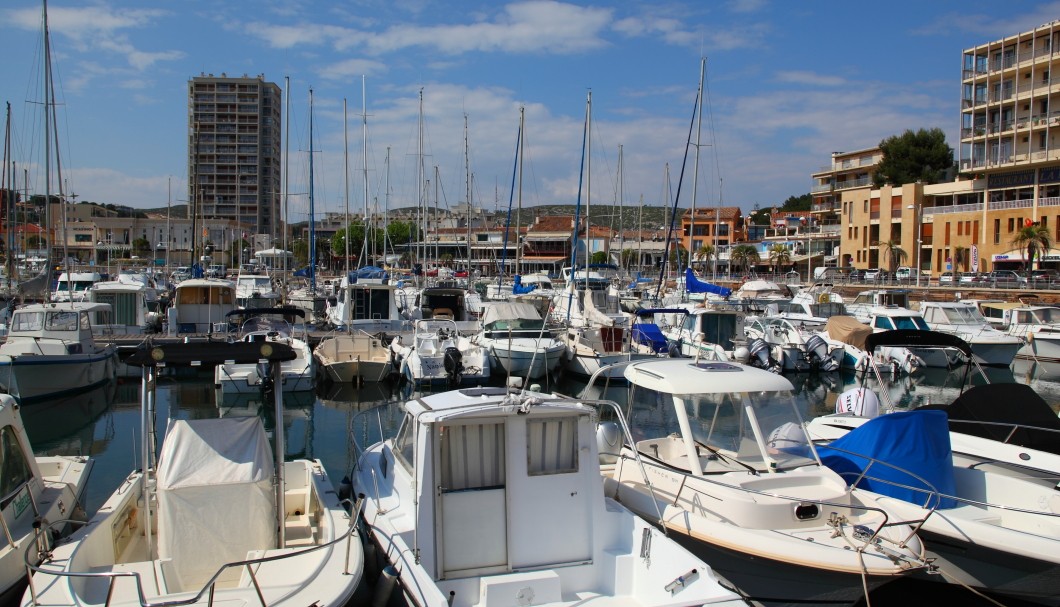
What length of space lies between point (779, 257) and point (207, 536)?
7816cm

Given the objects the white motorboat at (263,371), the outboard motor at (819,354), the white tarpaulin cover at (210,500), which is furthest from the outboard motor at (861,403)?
the outboard motor at (819,354)

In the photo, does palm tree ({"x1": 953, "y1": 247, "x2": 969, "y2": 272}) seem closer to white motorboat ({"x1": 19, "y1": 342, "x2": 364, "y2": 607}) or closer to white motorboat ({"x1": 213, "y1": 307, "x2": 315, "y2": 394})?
white motorboat ({"x1": 213, "y1": 307, "x2": 315, "y2": 394})

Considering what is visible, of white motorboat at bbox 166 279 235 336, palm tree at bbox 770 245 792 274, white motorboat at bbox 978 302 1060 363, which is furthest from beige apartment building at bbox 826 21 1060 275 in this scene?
white motorboat at bbox 166 279 235 336

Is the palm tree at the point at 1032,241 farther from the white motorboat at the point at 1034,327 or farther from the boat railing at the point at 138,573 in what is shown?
the boat railing at the point at 138,573

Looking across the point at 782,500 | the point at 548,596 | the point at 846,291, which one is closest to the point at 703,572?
the point at 548,596

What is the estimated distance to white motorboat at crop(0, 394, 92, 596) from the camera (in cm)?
735

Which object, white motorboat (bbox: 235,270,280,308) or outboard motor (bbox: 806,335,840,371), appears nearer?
outboard motor (bbox: 806,335,840,371)

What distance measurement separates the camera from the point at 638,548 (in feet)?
23.9

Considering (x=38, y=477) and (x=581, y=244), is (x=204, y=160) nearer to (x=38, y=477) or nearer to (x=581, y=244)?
(x=581, y=244)

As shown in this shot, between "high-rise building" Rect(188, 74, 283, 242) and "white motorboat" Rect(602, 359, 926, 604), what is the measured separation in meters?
134

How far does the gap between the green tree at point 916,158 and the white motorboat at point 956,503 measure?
243 feet

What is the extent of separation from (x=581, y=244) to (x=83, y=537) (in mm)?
79643

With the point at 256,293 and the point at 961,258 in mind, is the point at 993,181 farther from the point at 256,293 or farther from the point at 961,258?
the point at 256,293

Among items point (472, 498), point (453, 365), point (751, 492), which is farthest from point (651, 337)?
point (472, 498)
